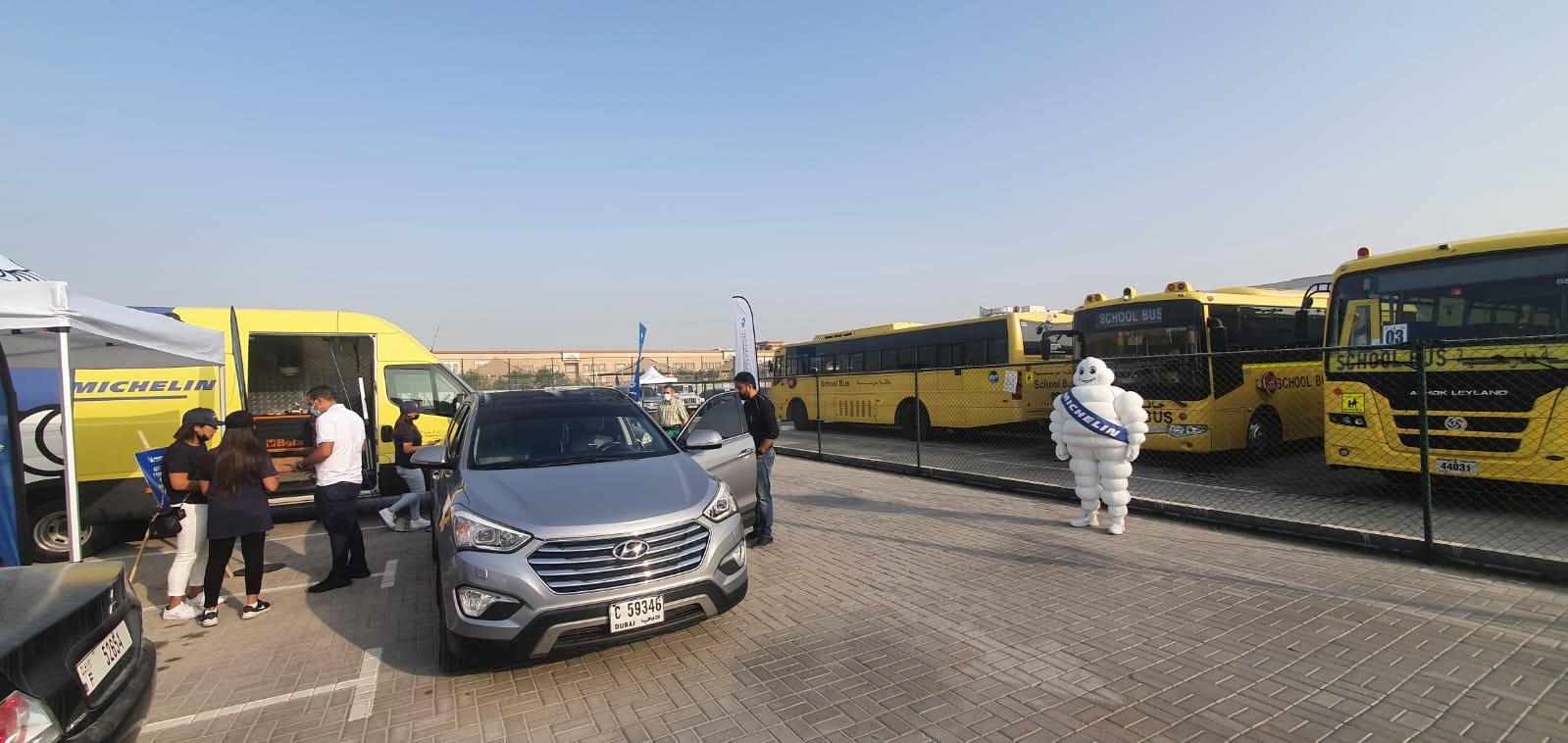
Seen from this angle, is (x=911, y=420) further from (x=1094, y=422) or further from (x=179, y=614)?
(x=179, y=614)

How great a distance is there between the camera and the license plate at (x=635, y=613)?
3.67 metres

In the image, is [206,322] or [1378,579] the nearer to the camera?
[1378,579]

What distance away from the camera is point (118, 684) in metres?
2.68

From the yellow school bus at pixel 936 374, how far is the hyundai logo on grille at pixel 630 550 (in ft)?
26.9

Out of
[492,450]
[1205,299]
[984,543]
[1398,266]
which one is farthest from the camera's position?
[1205,299]

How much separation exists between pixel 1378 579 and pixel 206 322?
12.2m

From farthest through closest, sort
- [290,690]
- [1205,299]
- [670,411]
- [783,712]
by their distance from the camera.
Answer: [670,411]
[1205,299]
[290,690]
[783,712]

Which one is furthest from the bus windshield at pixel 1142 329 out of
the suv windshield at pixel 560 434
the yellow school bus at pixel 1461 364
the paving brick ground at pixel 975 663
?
the suv windshield at pixel 560 434

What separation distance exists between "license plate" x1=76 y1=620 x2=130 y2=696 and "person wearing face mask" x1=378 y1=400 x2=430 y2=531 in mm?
4949

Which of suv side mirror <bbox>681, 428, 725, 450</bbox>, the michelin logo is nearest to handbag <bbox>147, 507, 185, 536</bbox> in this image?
the michelin logo

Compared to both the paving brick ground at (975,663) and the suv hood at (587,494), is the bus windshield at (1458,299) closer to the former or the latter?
the paving brick ground at (975,663)

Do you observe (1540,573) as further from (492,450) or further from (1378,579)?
(492,450)

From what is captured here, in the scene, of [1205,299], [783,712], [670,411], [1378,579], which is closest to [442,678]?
[783,712]

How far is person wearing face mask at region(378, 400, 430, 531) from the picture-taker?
7703mm
